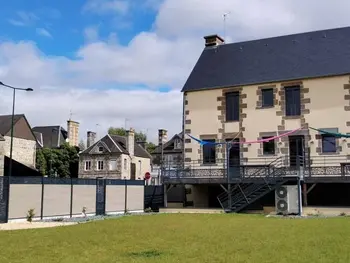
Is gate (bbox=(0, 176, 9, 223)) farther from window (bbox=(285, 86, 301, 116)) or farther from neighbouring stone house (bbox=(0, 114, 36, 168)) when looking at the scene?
neighbouring stone house (bbox=(0, 114, 36, 168))

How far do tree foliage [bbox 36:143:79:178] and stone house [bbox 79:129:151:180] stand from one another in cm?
269

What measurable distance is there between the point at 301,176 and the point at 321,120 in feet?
11.8

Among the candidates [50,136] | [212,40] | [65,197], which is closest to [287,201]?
[65,197]

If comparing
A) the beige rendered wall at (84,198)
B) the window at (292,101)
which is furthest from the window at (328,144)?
the beige rendered wall at (84,198)

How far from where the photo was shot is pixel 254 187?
958 inches

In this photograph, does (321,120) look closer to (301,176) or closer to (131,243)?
(301,176)

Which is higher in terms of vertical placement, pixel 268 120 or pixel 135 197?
pixel 268 120

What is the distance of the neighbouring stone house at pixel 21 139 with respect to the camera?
47.5 meters

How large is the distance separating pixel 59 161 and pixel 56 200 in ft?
117

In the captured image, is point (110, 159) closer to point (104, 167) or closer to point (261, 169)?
point (104, 167)


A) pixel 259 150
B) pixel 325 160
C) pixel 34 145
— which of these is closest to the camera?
pixel 325 160

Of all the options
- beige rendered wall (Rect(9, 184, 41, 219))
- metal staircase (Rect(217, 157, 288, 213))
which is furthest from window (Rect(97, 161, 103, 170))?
beige rendered wall (Rect(9, 184, 41, 219))

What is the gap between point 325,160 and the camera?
969 inches

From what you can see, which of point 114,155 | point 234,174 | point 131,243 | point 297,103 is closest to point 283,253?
point 131,243
